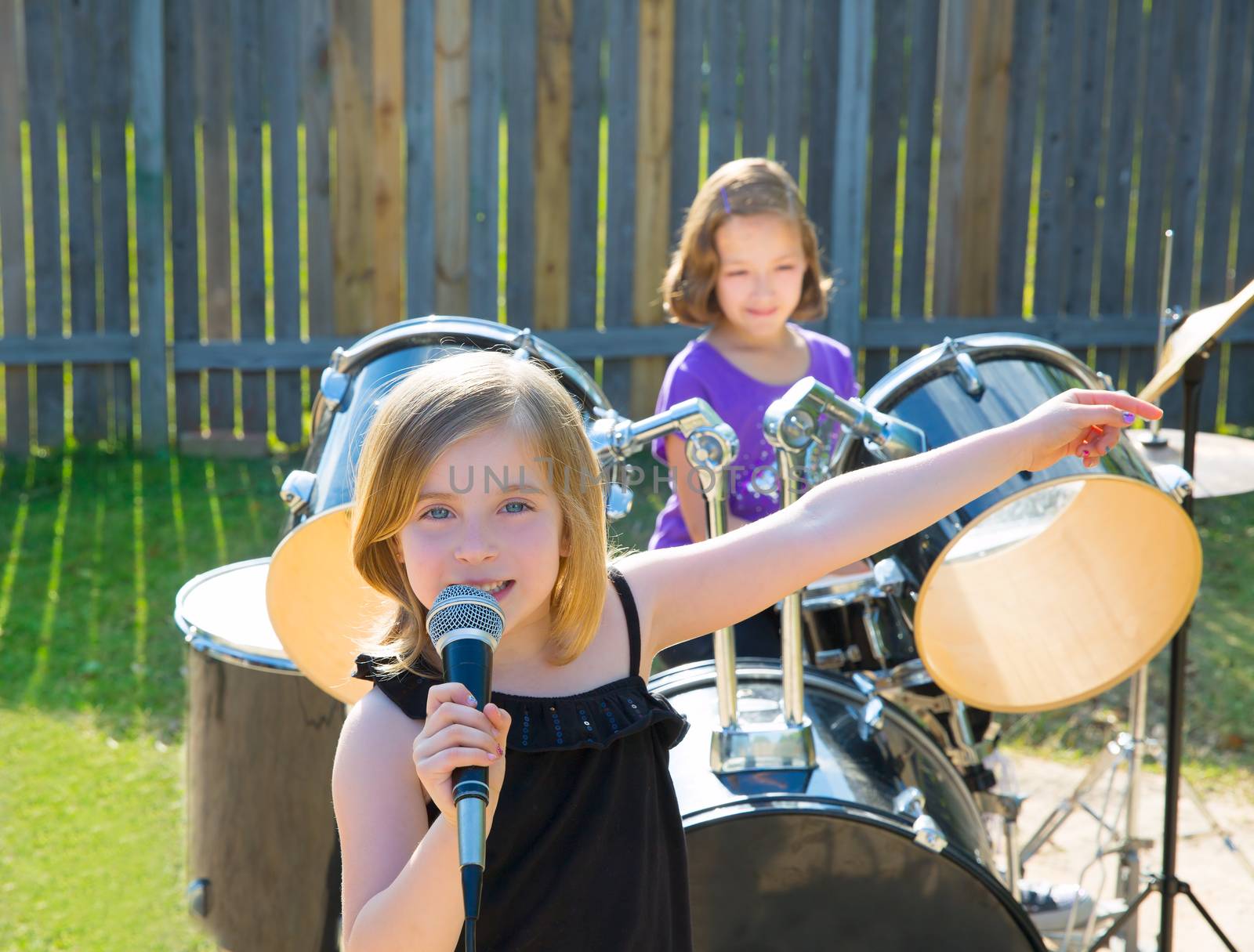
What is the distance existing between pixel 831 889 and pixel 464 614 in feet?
3.28

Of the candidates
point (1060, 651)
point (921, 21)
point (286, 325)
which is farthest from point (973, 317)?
point (1060, 651)

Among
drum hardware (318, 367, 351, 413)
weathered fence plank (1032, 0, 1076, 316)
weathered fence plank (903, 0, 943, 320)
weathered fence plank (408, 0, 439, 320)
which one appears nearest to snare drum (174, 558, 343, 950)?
drum hardware (318, 367, 351, 413)

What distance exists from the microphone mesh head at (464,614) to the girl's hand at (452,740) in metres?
0.07

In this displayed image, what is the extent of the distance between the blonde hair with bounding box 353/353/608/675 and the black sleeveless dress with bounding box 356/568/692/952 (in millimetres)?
80

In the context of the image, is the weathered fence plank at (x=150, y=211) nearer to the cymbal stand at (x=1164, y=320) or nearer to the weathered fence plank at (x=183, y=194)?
the weathered fence plank at (x=183, y=194)

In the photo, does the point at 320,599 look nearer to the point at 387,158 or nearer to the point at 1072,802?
the point at 1072,802

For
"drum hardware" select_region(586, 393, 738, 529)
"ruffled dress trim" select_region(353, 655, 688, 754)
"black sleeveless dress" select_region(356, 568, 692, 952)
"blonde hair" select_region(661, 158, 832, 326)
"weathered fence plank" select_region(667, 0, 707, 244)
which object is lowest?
"black sleeveless dress" select_region(356, 568, 692, 952)

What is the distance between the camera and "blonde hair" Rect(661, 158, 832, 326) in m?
3.05

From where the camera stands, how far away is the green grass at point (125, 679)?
124 inches

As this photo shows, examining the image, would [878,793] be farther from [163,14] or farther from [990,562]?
[163,14]

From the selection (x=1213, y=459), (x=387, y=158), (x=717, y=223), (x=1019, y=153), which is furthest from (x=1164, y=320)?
(x=387, y=158)

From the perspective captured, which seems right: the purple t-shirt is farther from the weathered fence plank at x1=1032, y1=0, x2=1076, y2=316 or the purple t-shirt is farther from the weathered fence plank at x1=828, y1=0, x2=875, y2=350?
the weathered fence plank at x1=1032, y1=0, x2=1076, y2=316

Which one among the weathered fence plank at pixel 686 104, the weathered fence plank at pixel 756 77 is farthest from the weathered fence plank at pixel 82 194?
the weathered fence plank at pixel 756 77

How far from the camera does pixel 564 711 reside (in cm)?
146
